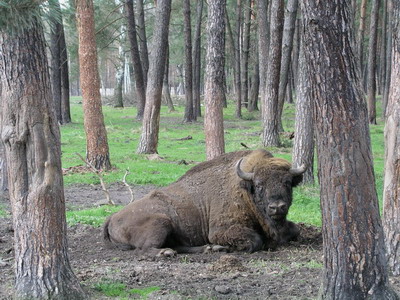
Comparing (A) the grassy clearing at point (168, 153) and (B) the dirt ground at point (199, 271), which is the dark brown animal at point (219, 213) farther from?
(A) the grassy clearing at point (168, 153)

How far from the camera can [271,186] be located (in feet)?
26.5

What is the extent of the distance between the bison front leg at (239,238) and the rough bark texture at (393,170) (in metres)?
2.57

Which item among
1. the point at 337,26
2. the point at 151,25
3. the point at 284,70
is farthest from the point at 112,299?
the point at 151,25

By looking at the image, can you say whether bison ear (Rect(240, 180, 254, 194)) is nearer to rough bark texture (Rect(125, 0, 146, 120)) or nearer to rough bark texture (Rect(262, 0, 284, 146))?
rough bark texture (Rect(262, 0, 284, 146))

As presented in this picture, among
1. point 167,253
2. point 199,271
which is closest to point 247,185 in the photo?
point 167,253

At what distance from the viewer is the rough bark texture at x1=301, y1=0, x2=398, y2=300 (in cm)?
454

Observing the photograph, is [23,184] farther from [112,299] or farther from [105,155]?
[105,155]

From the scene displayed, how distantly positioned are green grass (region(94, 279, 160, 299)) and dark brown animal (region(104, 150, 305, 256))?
6.82 ft

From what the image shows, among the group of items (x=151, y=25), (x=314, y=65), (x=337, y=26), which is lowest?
(x=314, y=65)

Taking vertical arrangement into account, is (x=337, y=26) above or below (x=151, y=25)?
below

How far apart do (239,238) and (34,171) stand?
3.79m

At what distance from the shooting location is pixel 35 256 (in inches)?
203

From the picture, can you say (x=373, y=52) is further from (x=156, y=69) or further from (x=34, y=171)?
(x=34, y=171)

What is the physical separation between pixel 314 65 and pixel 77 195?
9.46 m
